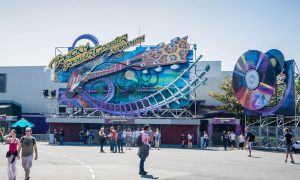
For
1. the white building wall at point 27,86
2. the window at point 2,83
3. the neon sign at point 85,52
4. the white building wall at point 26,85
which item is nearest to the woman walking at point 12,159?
the neon sign at point 85,52

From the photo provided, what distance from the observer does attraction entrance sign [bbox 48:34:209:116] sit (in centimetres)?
4047

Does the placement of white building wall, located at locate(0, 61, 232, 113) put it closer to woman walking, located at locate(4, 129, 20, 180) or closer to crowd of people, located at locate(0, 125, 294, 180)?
crowd of people, located at locate(0, 125, 294, 180)

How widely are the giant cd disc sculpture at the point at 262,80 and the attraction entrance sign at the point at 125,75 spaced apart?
17.4 feet

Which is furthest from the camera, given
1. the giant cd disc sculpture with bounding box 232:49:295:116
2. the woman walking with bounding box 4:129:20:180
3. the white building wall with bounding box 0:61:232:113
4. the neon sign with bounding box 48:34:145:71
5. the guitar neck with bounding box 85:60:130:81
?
the white building wall with bounding box 0:61:232:113

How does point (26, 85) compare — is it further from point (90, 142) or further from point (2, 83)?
point (90, 142)

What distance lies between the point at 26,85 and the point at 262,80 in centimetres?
3620

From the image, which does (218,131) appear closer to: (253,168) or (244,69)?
(244,69)

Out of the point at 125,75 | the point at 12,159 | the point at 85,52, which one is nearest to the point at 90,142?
the point at 125,75

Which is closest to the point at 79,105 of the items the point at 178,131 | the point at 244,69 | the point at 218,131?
the point at 178,131

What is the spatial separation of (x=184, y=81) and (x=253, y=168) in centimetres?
2284

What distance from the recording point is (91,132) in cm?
3959

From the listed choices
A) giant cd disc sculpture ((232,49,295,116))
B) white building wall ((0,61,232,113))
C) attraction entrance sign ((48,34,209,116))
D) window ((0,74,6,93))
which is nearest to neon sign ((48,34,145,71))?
attraction entrance sign ((48,34,209,116))

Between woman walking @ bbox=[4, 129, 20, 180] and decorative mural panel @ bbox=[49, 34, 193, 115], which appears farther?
decorative mural panel @ bbox=[49, 34, 193, 115]

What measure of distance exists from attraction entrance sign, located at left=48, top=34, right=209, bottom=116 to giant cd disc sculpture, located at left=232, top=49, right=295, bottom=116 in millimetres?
5289
